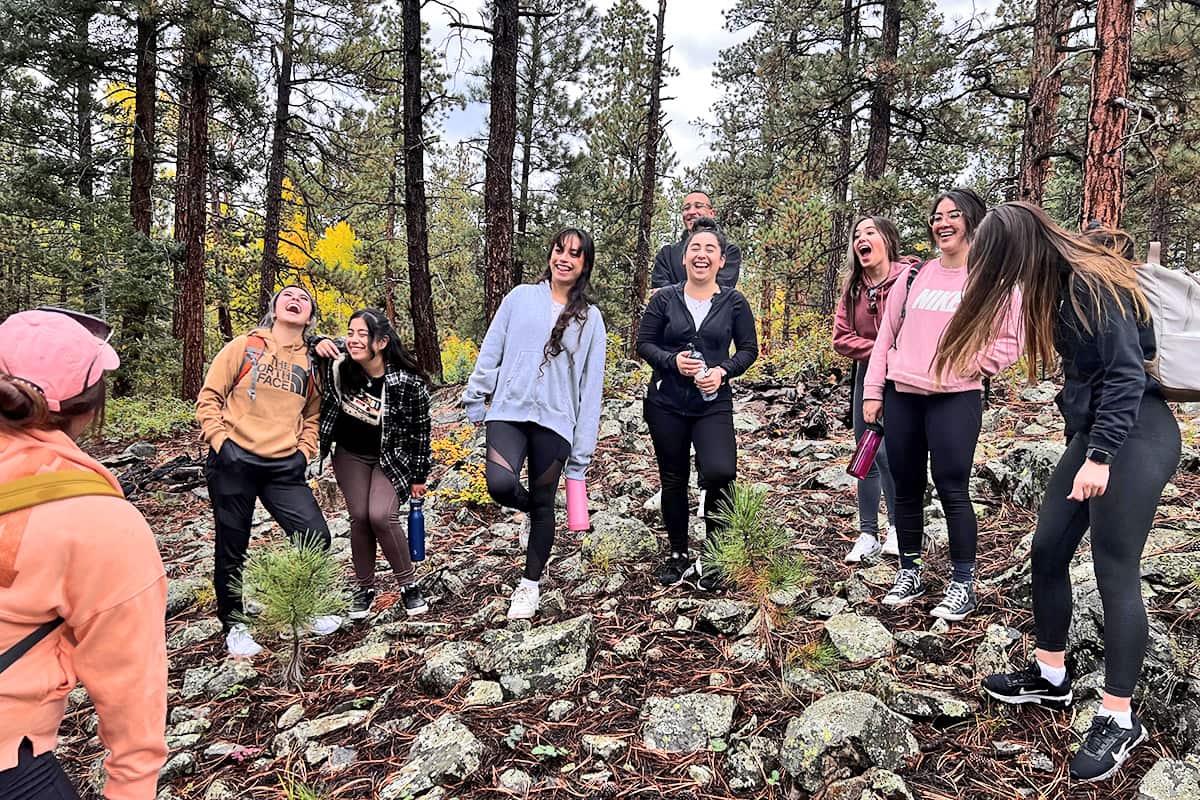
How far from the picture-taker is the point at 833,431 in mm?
7359

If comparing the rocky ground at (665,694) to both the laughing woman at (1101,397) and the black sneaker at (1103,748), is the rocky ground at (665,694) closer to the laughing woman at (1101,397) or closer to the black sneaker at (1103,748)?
the black sneaker at (1103,748)

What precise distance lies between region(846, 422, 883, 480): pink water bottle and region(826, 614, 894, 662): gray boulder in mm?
937

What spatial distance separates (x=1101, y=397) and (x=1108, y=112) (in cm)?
449

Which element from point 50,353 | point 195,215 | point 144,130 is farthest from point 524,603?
point 144,130

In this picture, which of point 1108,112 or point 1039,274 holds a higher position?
point 1108,112

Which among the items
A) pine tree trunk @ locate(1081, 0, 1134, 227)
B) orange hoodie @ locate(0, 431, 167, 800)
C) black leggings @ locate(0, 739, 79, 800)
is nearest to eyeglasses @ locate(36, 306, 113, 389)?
orange hoodie @ locate(0, 431, 167, 800)

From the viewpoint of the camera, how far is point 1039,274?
96.9 inches

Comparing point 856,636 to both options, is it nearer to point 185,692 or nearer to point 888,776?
point 888,776

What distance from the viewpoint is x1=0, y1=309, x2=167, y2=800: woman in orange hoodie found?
125cm

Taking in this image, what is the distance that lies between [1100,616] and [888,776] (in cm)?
143

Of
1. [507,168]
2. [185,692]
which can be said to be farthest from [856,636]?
[507,168]

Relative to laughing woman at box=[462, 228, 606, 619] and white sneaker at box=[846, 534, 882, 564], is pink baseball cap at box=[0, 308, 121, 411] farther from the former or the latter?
white sneaker at box=[846, 534, 882, 564]

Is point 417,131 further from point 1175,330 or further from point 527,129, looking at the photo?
point 1175,330

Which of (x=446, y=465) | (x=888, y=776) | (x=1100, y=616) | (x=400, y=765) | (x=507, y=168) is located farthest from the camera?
(x=507, y=168)
